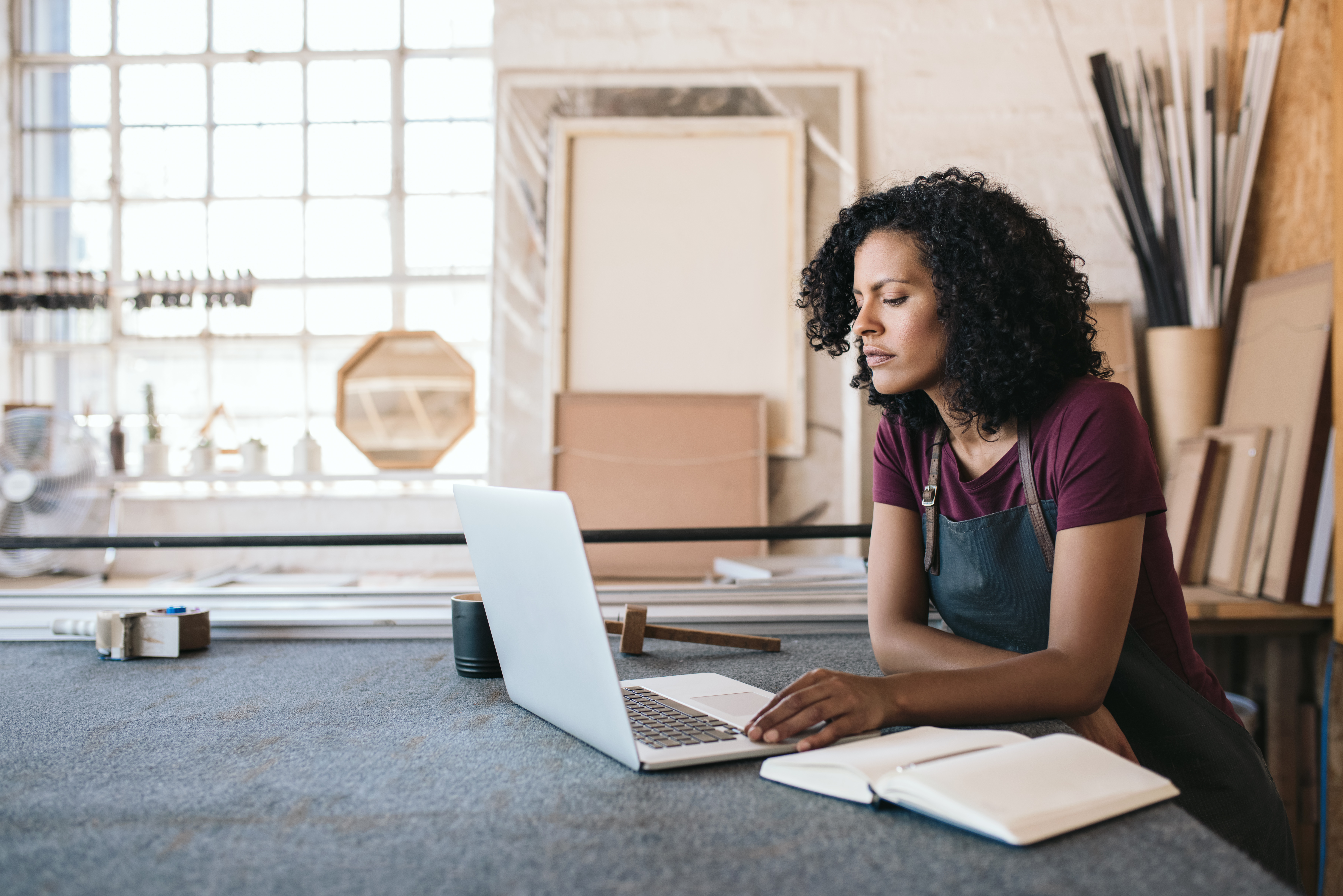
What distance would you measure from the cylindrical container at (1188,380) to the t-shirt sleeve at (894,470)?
204 centimetres

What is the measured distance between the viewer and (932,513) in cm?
150

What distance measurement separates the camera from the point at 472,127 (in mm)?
4020

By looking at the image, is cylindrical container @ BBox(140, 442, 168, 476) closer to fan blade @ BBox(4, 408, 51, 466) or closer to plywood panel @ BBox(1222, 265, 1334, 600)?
fan blade @ BBox(4, 408, 51, 466)

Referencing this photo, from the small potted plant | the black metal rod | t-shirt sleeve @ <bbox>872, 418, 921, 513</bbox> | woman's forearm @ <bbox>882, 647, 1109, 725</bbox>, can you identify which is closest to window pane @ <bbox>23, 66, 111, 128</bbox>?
the small potted plant

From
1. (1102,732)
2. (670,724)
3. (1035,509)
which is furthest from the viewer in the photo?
(1035,509)

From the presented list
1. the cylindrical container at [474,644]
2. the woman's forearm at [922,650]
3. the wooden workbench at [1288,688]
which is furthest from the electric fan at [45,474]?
the wooden workbench at [1288,688]

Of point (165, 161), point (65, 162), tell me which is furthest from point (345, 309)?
point (65, 162)

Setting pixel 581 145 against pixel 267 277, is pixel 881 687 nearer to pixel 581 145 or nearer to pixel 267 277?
pixel 581 145

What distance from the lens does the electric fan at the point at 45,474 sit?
130 inches

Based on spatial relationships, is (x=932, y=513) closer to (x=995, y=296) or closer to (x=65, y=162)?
(x=995, y=296)

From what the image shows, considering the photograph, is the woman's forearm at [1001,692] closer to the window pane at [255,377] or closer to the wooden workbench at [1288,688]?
the wooden workbench at [1288,688]

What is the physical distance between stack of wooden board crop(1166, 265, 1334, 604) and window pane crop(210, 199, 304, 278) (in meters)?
3.42

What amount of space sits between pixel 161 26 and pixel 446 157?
4.48ft

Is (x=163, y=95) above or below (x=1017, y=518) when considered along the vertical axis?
above
